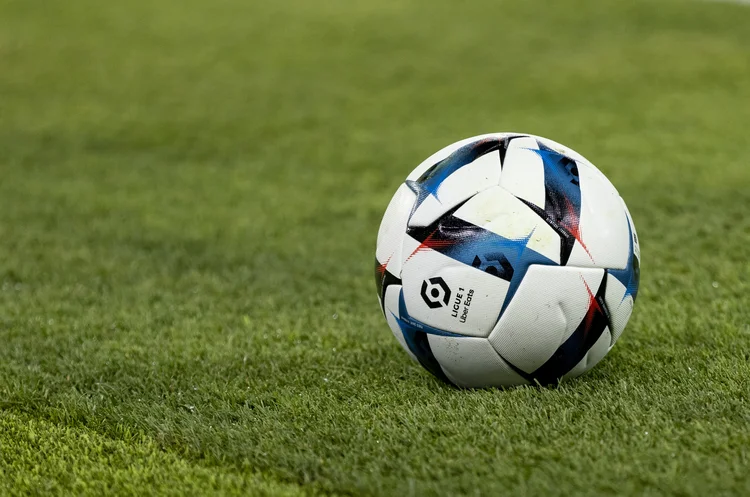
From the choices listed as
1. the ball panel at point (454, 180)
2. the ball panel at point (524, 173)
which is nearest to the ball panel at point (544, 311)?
the ball panel at point (524, 173)

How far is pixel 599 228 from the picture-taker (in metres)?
3.00

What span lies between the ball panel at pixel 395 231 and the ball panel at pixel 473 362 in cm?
31

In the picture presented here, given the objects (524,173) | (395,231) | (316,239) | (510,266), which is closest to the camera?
(510,266)

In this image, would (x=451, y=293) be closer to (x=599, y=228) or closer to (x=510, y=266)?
(x=510, y=266)

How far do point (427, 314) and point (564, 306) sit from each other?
1.53ft

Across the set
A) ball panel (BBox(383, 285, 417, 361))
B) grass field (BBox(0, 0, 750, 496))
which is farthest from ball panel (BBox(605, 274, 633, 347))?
ball panel (BBox(383, 285, 417, 361))

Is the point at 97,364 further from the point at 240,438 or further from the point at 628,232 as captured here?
the point at 628,232

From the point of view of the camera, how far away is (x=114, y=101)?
406 inches

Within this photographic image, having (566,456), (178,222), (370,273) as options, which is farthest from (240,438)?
(178,222)

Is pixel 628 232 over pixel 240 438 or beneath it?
over

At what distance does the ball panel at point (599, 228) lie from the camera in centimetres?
296

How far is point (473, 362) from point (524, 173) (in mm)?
681

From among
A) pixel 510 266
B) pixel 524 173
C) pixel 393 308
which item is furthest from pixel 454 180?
pixel 393 308

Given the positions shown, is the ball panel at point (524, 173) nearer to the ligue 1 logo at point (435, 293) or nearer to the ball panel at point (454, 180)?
the ball panel at point (454, 180)
